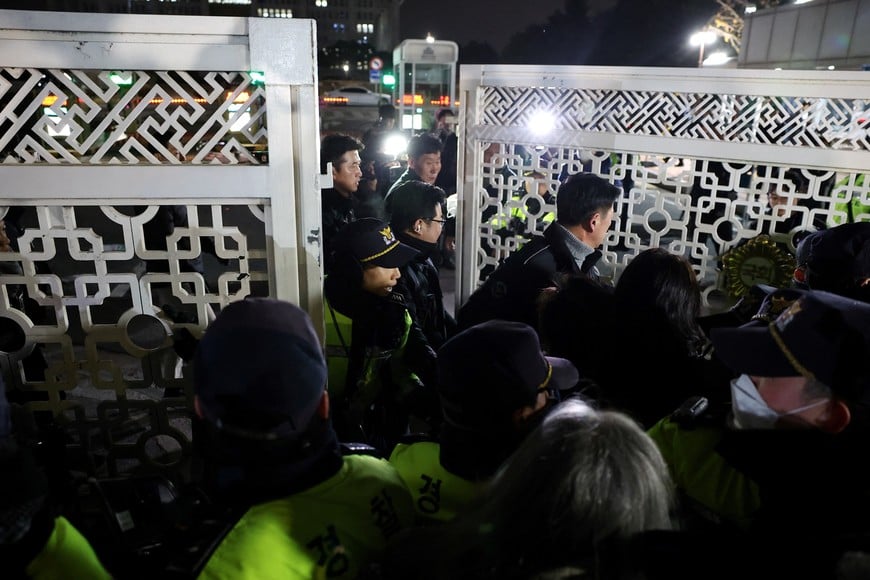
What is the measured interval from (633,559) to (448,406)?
2.22ft

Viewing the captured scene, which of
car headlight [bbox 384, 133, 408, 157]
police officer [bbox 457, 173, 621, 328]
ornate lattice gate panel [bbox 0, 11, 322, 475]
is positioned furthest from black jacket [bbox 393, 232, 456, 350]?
car headlight [bbox 384, 133, 408, 157]

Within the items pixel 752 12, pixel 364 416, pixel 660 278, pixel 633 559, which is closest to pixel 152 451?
pixel 364 416

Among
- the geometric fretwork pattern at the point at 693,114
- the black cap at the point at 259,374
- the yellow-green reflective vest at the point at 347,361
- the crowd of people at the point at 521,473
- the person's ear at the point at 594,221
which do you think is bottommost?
the yellow-green reflective vest at the point at 347,361

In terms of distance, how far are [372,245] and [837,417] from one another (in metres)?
1.88

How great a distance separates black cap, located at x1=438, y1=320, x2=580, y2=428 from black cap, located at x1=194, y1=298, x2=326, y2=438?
392 mm

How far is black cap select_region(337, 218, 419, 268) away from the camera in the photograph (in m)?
2.72

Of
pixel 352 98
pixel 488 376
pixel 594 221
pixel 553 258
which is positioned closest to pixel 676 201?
pixel 594 221

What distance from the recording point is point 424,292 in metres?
3.36

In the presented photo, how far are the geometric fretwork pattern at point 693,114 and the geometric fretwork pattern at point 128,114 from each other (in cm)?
251

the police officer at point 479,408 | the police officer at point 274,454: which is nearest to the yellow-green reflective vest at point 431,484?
the police officer at point 479,408

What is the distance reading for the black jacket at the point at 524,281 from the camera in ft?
10.6

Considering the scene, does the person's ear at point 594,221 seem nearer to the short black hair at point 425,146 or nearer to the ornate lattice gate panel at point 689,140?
the ornate lattice gate panel at point 689,140

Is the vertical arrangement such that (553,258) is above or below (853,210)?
below

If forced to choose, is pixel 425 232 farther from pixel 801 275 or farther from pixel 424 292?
pixel 801 275
